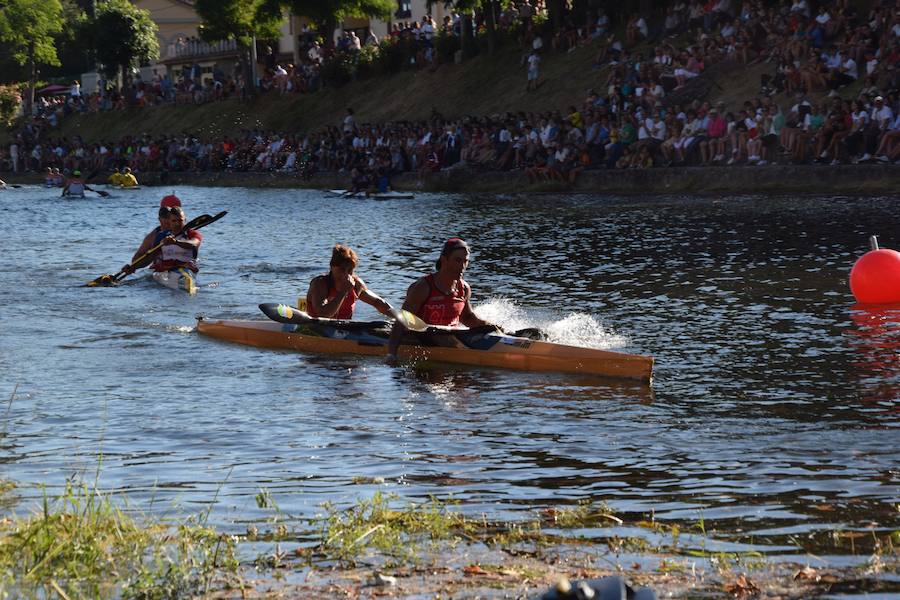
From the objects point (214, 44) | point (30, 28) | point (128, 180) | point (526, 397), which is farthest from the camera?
point (30, 28)

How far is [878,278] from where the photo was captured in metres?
13.6

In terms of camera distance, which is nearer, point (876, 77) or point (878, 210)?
point (878, 210)

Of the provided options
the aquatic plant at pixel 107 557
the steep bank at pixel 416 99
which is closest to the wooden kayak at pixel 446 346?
the aquatic plant at pixel 107 557

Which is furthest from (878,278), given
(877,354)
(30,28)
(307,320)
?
(30,28)

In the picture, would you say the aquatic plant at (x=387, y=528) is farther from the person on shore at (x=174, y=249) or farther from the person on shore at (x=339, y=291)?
the person on shore at (x=174, y=249)

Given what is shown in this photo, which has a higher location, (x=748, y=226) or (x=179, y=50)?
(x=179, y=50)

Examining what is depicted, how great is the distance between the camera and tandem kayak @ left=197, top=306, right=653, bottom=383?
419 inches

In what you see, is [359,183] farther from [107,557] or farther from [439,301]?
[107,557]

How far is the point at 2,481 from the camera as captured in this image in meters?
7.07

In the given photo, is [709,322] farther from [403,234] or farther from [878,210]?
[403,234]

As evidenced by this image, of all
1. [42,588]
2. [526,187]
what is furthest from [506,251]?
[42,588]

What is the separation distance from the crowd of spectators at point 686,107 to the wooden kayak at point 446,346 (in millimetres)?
15037

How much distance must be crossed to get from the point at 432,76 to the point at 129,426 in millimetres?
38711

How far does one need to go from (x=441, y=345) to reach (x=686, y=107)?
63.6 feet
